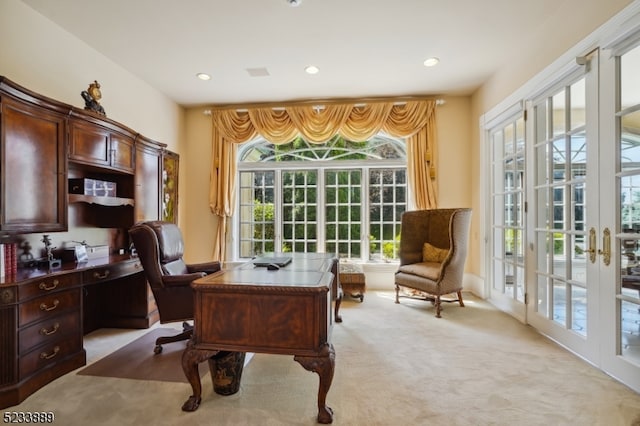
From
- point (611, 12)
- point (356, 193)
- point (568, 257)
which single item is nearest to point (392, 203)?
point (356, 193)

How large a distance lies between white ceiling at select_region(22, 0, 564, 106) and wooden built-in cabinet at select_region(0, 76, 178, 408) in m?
0.91

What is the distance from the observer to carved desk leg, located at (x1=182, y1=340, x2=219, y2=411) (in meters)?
1.82

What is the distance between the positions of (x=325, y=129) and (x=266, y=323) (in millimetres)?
3416

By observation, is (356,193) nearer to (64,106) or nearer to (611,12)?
(611,12)

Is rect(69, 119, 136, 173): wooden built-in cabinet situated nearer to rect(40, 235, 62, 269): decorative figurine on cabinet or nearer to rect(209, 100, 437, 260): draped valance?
rect(40, 235, 62, 269): decorative figurine on cabinet

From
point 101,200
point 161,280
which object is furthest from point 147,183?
point 161,280

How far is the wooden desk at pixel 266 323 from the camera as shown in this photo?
171cm

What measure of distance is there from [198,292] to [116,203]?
1903 mm

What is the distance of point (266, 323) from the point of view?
1.75 m

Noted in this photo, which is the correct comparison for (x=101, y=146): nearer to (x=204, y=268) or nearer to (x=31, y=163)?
(x=31, y=163)

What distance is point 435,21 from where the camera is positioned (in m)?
2.83

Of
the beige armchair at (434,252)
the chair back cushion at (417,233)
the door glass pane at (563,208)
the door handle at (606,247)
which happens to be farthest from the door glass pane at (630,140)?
the chair back cushion at (417,233)

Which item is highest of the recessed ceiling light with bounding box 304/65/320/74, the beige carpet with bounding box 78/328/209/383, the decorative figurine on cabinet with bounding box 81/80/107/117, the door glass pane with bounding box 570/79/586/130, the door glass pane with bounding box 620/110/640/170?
the recessed ceiling light with bounding box 304/65/320/74
